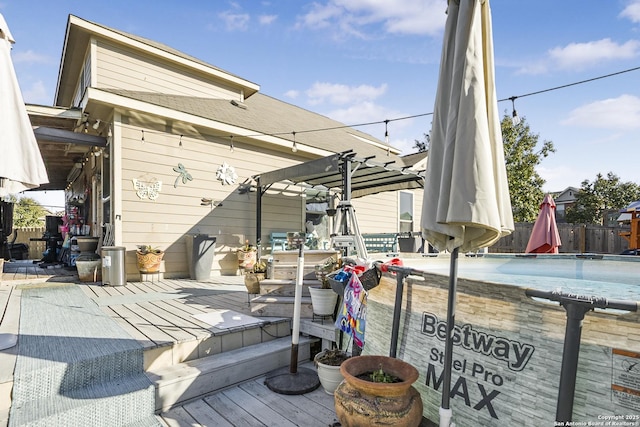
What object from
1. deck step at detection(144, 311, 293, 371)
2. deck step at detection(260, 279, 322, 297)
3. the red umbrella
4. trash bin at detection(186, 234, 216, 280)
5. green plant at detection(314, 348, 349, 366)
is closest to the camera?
deck step at detection(144, 311, 293, 371)

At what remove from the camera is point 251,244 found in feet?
23.9

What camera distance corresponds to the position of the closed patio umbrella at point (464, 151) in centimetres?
159

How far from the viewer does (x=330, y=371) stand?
270 centimetres

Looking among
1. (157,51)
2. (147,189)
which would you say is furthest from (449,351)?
(157,51)

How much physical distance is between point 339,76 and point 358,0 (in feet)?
9.89

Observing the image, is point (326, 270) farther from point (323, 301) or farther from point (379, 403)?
point (379, 403)

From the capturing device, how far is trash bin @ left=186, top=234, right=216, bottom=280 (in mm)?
6043

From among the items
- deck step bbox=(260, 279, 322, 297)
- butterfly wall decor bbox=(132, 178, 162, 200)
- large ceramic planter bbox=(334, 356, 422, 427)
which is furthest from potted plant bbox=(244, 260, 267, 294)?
butterfly wall decor bbox=(132, 178, 162, 200)

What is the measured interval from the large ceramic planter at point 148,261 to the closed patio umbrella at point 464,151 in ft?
16.6

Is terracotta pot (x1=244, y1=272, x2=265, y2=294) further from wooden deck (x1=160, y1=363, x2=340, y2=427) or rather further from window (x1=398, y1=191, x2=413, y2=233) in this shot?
window (x1=398, y1=191, x2=413, y2=233)

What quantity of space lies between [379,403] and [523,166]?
1479 centimetres

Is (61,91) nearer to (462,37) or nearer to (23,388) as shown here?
(23,388)

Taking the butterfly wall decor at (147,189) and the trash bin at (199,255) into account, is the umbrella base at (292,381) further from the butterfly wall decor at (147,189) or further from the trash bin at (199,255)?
the butterfly wall decor at (147,189)

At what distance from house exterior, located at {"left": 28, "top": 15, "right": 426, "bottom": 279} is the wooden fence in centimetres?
839
